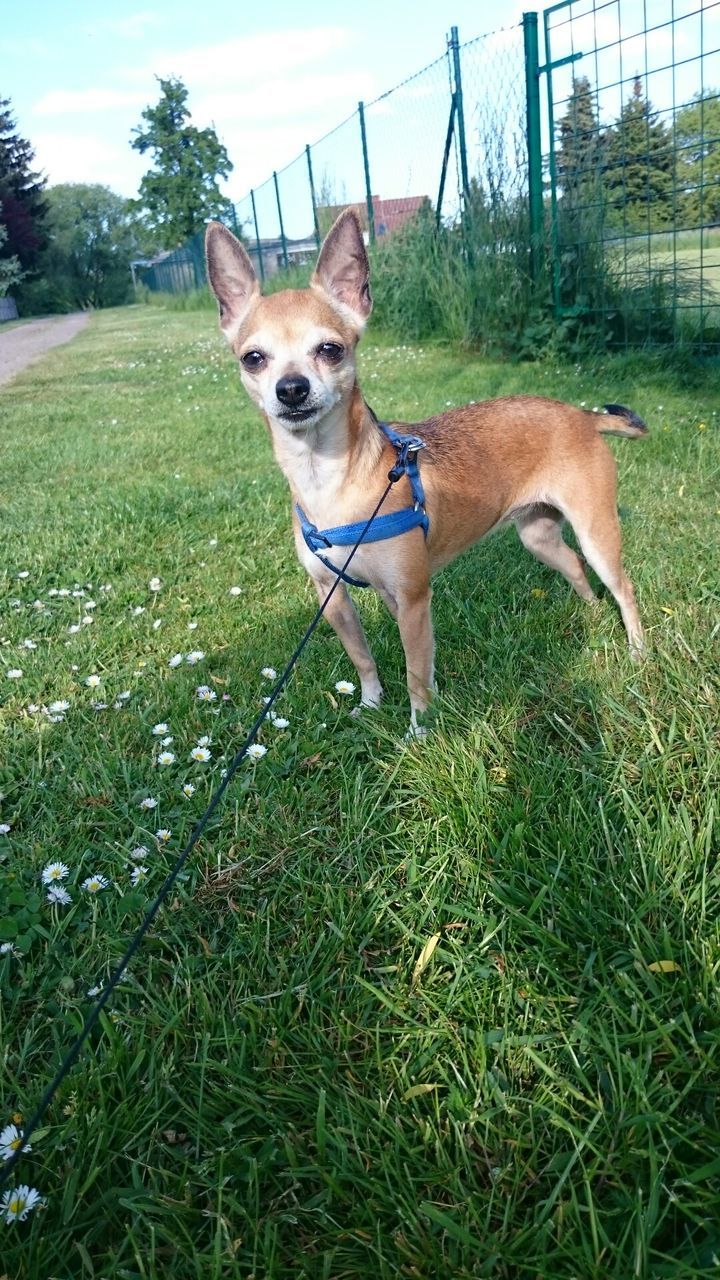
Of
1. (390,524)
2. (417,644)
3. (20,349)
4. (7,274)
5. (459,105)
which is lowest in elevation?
(417,644)

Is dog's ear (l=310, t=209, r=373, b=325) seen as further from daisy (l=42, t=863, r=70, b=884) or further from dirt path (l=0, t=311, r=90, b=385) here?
dirt path (l=0, t=311, r=90, b=385)

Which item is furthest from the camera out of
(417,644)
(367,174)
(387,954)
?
(367,174)

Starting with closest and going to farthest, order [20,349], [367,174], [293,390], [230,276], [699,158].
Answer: [293,390] < [230,276] < [699,158] < [367,174] < [20,349]

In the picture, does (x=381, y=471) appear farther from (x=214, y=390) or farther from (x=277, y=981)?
(x=214, y=390)

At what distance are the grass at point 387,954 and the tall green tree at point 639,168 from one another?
524cm

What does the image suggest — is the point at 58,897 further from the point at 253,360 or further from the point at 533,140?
the point at 533,140

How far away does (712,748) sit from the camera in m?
2.09

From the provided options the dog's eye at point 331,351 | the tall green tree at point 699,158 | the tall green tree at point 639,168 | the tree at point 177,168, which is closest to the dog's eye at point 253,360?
the dog's eye at point 331,351

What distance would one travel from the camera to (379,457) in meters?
2.77

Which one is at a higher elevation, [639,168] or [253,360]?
[639,168]

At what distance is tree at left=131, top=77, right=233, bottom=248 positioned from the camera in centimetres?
5241

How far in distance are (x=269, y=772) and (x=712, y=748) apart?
1.23 meters

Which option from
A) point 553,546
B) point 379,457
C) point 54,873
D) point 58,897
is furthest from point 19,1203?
point 553,546

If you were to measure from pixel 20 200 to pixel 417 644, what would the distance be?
6981 cm
